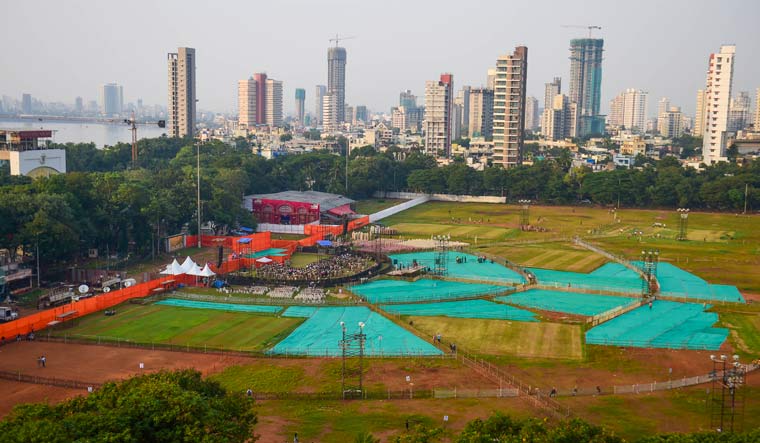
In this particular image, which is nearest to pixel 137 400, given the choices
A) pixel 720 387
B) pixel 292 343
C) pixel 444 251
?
pixel 292 343

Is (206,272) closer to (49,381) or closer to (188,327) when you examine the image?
(188,327)

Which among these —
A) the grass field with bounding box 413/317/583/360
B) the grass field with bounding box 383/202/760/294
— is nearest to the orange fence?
the grass field with bounding box 413/317/583/360

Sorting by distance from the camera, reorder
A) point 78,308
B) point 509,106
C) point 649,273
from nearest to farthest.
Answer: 1. point 78,308
2. point 649,273
3. point 509,106

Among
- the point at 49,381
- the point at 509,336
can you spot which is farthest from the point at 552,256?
the point at 49,381

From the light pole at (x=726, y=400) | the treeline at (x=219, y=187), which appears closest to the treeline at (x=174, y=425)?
the light pole at (x=726, y=400)

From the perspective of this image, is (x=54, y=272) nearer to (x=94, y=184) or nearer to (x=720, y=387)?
(x=94, y=184)

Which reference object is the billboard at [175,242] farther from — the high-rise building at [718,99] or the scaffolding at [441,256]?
the high-rise building at [718,99]
